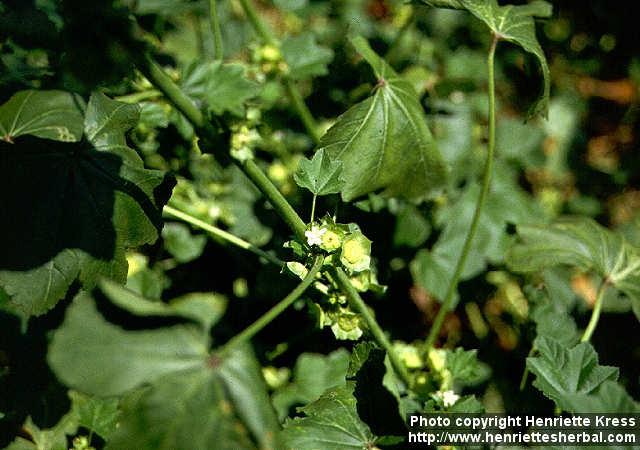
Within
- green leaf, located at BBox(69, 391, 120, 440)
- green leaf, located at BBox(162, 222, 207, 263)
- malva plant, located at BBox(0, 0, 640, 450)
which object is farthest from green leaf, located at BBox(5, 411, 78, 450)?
green leaf, located at BBox(162, 222, 207, 263)

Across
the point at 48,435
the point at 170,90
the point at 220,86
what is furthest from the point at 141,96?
the point at 48,435

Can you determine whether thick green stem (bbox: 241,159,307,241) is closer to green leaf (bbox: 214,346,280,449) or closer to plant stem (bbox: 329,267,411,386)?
plant stem (bbox: 329,267,411,386)

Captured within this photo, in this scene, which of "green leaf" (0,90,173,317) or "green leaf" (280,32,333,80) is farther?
"green leaf" (280,32,333,80)

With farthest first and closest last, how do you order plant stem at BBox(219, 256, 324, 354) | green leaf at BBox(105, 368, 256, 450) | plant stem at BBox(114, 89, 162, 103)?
plant stem at BBox(114, 89, 162, 103), plant stem at BBox(219, 256, 324, 354), green leaf at BBox(105, 368, 256, 450)

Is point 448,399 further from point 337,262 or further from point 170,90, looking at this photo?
point 170,90

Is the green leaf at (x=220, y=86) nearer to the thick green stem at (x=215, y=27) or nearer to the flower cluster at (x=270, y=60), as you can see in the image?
the thick green stem at (x=215, y=27)

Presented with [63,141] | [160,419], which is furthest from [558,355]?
[63,141]

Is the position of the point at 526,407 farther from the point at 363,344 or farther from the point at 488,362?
the point at 363,344
